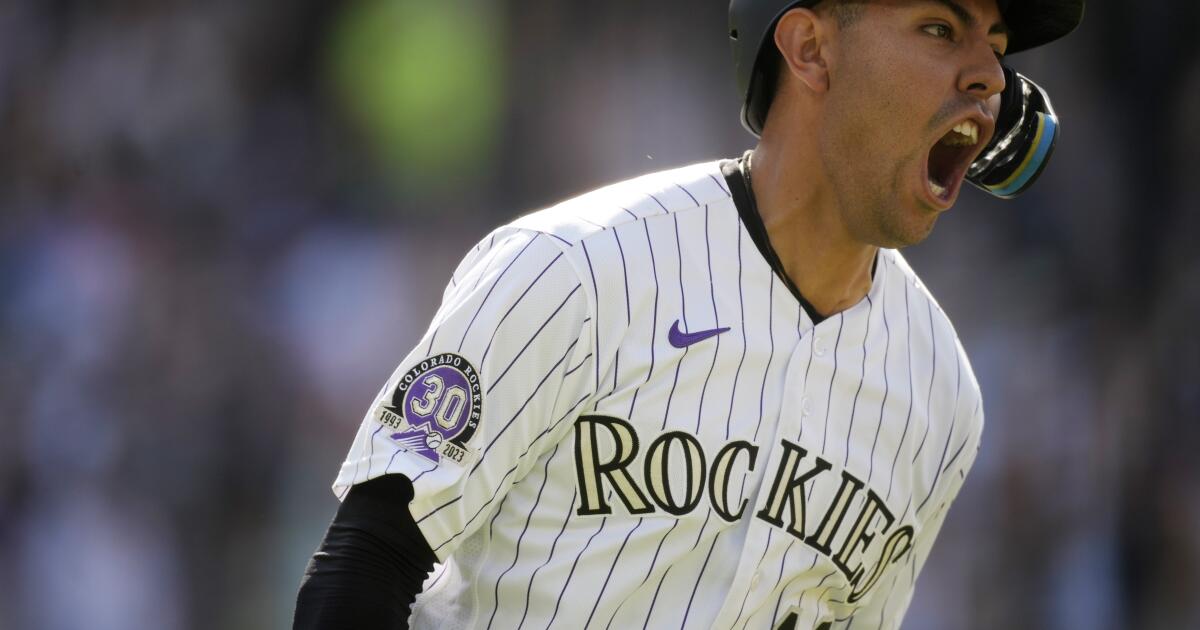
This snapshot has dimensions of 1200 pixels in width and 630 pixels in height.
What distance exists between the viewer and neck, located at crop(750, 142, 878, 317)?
7.36 ft

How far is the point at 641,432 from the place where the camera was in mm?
2041

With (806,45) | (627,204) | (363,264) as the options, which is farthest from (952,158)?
(363,264)

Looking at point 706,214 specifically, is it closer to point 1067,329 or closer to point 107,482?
point 1067,329

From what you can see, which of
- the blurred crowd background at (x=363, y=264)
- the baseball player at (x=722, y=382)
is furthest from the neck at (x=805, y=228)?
the blurred crowd background at (x=363, y=264)

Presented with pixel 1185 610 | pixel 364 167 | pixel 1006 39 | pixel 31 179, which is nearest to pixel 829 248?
pixel 1006 39

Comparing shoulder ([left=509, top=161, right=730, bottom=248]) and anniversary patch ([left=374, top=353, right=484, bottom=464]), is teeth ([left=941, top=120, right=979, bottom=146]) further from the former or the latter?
anniversary patch ([left=374, top=353, right=484, bottom=464])

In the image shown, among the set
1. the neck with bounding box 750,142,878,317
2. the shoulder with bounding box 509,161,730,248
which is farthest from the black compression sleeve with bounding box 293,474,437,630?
the neck with bounding box 750,142,878,317

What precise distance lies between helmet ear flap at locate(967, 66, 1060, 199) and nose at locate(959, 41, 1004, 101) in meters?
0.12

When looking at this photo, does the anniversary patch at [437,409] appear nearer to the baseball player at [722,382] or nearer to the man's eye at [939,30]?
the baseball player at [722,382]

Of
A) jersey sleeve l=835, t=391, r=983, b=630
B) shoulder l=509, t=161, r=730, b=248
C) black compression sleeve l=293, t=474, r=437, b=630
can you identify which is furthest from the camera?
jersey sleeve l=835, t=391, r=983, b=630

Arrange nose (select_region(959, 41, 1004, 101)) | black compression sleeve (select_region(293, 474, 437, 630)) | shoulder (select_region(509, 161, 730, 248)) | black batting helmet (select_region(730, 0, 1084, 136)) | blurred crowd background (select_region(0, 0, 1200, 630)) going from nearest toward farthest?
black compression sleeve (select_region(293, 474, 437, 630)), shoulder (select_region(509, 161, 730, 248)), nose (select_region(959, 41, 1004, 101)), black batting helmet (select_region(730, 0, 1084, 136)), blurred crowd background (select_region(0, 0, 1200, 630))

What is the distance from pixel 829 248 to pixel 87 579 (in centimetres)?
347

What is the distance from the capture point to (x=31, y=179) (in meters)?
4.94

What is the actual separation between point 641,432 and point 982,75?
31.1 inches
